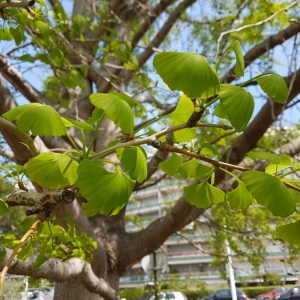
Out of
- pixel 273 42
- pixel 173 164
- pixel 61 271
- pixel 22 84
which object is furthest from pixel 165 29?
pixel 173 164

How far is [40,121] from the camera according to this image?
0.46m

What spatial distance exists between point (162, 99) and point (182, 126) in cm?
414

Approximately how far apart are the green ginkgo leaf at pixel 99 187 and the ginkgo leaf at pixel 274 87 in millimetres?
246

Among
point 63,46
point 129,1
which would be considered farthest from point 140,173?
point 129,1

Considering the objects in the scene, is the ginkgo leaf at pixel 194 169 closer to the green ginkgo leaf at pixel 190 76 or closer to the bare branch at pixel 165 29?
the green ginkgo leaf at pixel 190 76

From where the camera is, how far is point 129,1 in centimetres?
399

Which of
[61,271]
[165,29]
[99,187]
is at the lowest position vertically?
[61,271]

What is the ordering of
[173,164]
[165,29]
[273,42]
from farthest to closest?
[165,29] → [273,42] → [173,164]

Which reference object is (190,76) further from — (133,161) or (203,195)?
(203,195)

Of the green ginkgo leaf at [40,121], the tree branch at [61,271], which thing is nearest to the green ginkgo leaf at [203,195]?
the green ginkgo leaf at [40,121]

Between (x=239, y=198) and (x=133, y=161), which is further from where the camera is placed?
(x=239, y=198)

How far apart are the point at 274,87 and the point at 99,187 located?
28 cm

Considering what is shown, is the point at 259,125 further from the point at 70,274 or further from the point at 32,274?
the point at 32,274

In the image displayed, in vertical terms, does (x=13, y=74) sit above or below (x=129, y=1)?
below
